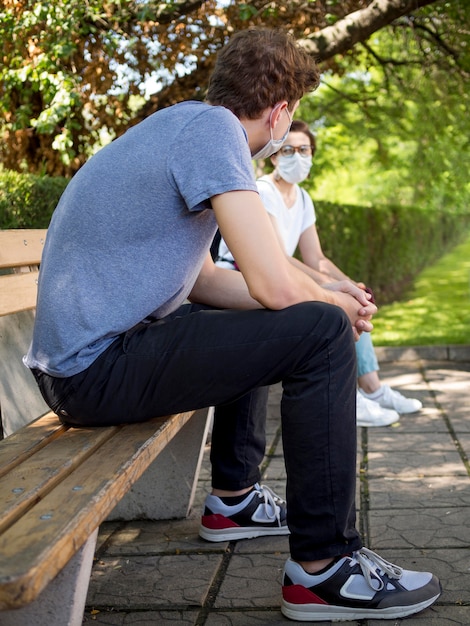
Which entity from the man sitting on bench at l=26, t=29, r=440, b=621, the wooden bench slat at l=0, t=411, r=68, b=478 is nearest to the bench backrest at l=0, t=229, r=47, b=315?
the wooden bench slat at l=0, t=411, r=68, b=478

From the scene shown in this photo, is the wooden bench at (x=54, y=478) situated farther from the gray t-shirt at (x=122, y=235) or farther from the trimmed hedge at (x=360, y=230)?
the trimmed hedge at (x=360, y=230)

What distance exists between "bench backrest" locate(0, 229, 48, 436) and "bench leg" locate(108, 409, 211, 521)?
51 centimetres

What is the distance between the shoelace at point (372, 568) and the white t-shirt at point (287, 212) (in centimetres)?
279

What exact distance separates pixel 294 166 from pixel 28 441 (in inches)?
124

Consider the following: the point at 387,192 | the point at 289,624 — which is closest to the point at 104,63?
the point at 289,624

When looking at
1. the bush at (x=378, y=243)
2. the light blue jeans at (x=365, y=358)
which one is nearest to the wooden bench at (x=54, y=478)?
the light blue jeans at (x=365, y=358)

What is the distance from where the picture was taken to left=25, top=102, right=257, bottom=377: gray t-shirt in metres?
2.42

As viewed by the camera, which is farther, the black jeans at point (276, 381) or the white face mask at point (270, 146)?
the white face mask at point (270, 146)

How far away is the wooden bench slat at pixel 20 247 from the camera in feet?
10.9

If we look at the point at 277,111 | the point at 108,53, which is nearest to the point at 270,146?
the point at 277,111

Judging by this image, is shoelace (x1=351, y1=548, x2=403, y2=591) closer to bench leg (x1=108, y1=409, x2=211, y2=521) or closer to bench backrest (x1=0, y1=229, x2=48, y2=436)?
bench leg (x1=108, y1=409, x2=211, y2=521)

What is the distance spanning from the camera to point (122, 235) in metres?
2.45

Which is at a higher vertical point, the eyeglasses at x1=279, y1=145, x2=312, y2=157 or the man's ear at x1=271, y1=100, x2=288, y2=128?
the man's ear at x1=271, y1=100, x2=288, y2=128

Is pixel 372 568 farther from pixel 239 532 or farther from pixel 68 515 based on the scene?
pixel 68 515
